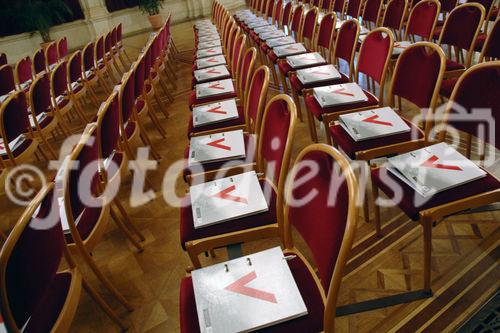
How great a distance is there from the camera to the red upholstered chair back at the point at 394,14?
11.8ft

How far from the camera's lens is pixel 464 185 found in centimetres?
143

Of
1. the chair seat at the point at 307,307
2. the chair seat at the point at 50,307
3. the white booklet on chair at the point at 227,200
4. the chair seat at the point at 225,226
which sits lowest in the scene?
the chair seat at the point at 50,307

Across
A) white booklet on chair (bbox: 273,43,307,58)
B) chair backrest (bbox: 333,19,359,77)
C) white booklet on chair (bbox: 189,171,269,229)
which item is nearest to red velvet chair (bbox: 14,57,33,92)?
white booklet on chair (bbox: 273,43,307,58)

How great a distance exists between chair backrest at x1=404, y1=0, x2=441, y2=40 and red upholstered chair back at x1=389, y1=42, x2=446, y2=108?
3.95 feet

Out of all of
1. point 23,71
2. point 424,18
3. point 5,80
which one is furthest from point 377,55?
point 23,71

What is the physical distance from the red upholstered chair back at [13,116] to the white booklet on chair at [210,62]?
161 centimetres

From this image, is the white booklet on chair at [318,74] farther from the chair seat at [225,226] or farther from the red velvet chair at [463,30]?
the chair seat at [225,226]

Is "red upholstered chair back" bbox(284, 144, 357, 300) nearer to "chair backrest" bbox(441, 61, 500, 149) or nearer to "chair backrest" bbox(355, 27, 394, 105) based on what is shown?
"chair backrest" bbox(441, 61, 500, 149)

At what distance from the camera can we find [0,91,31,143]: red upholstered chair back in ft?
8.34

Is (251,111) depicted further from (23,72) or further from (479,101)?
(23,72)

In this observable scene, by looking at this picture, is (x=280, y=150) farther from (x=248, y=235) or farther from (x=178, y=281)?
(x=178, y=281)

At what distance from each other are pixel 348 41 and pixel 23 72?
14.2 ft

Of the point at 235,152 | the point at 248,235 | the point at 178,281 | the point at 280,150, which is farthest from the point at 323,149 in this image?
the point at 178,281

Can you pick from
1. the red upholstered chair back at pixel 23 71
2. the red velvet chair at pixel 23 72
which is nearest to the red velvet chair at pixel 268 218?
the red velvet chair at pixel 23 72
